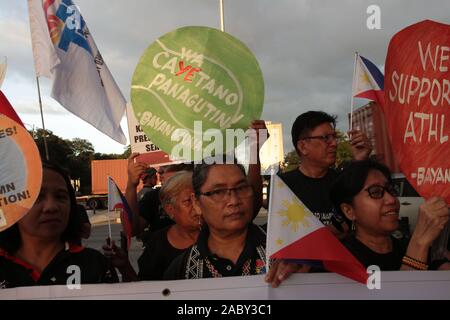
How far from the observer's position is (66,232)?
68.8 inches

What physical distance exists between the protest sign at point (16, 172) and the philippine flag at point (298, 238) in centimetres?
89

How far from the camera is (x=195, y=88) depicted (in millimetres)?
1886

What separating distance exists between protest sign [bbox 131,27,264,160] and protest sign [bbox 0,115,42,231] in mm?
505

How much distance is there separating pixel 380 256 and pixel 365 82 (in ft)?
4.10

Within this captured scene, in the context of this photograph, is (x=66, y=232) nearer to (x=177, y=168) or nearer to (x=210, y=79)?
(x=210, y=79)

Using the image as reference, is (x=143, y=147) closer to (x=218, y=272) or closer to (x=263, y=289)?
(x=218, y=272)

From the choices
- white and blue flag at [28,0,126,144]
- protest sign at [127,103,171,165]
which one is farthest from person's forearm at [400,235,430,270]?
protest sign at [127,103,171,165]

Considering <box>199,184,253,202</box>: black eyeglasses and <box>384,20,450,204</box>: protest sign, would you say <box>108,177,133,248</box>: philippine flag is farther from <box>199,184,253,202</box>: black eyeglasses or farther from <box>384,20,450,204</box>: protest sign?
<box>384,20,450,204</box>: protest sign

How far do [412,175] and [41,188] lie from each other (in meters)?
1.43

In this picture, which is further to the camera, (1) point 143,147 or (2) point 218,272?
(1) point 143,147

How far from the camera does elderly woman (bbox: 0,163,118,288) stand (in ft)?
5.24
